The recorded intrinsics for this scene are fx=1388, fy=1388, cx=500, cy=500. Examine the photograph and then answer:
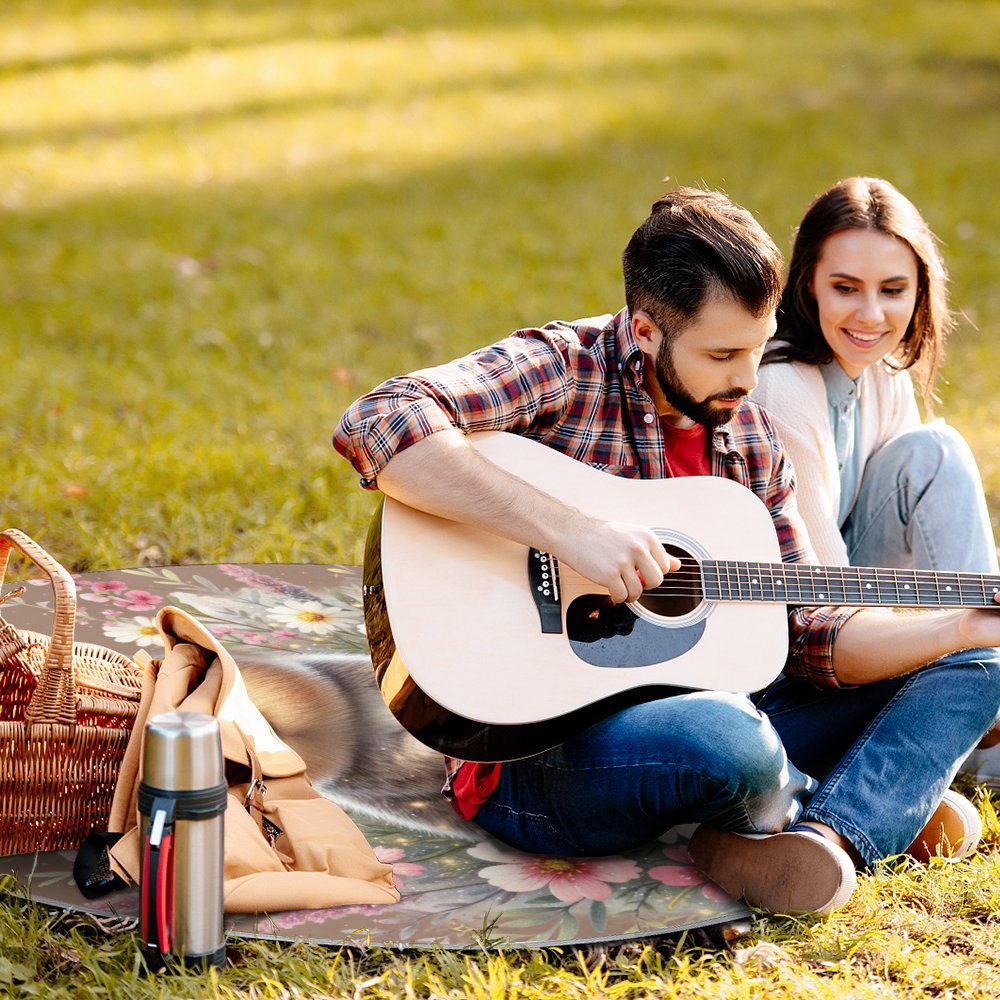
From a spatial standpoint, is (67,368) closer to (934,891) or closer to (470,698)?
(470,698)

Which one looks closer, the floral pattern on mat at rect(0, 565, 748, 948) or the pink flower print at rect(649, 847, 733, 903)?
the floral pattern on mat at rect(0, 565, 748, 948)

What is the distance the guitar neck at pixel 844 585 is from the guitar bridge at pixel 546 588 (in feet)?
1.01

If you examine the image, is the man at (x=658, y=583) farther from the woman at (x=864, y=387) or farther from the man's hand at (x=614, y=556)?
the woman at (x=864, y=387)

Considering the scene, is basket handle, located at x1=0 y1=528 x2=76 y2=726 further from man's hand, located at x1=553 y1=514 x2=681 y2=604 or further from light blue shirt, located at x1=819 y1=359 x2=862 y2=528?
light blue shirt, located at x1=819 y1=359 x2=862 y2=528

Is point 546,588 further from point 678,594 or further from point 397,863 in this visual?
point 397,863

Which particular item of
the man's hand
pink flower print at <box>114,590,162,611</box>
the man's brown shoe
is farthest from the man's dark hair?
pink flower print at <box>114,590,162,611</box>

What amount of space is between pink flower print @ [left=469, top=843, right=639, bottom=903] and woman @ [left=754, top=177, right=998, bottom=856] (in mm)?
941

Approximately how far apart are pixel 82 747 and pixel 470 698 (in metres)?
0.73

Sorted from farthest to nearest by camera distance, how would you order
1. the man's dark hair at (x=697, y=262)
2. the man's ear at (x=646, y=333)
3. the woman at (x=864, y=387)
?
the woman at (x=864, y=387) → the man's ear at (x=646, y=333) → the man's dark hair at (x=697, y=262)

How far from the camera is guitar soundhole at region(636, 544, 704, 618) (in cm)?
271

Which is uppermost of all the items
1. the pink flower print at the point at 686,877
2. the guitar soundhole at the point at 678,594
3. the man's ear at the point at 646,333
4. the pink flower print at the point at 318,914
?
the man's ear at the point at 646,333

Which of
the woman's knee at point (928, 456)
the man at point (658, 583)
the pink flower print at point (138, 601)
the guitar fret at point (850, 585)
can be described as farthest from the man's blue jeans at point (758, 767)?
the pink flower print at point (138, 601)

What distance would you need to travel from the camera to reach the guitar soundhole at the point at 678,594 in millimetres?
2709

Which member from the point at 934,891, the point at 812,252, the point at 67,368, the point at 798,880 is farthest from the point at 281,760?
the point at 67,368
